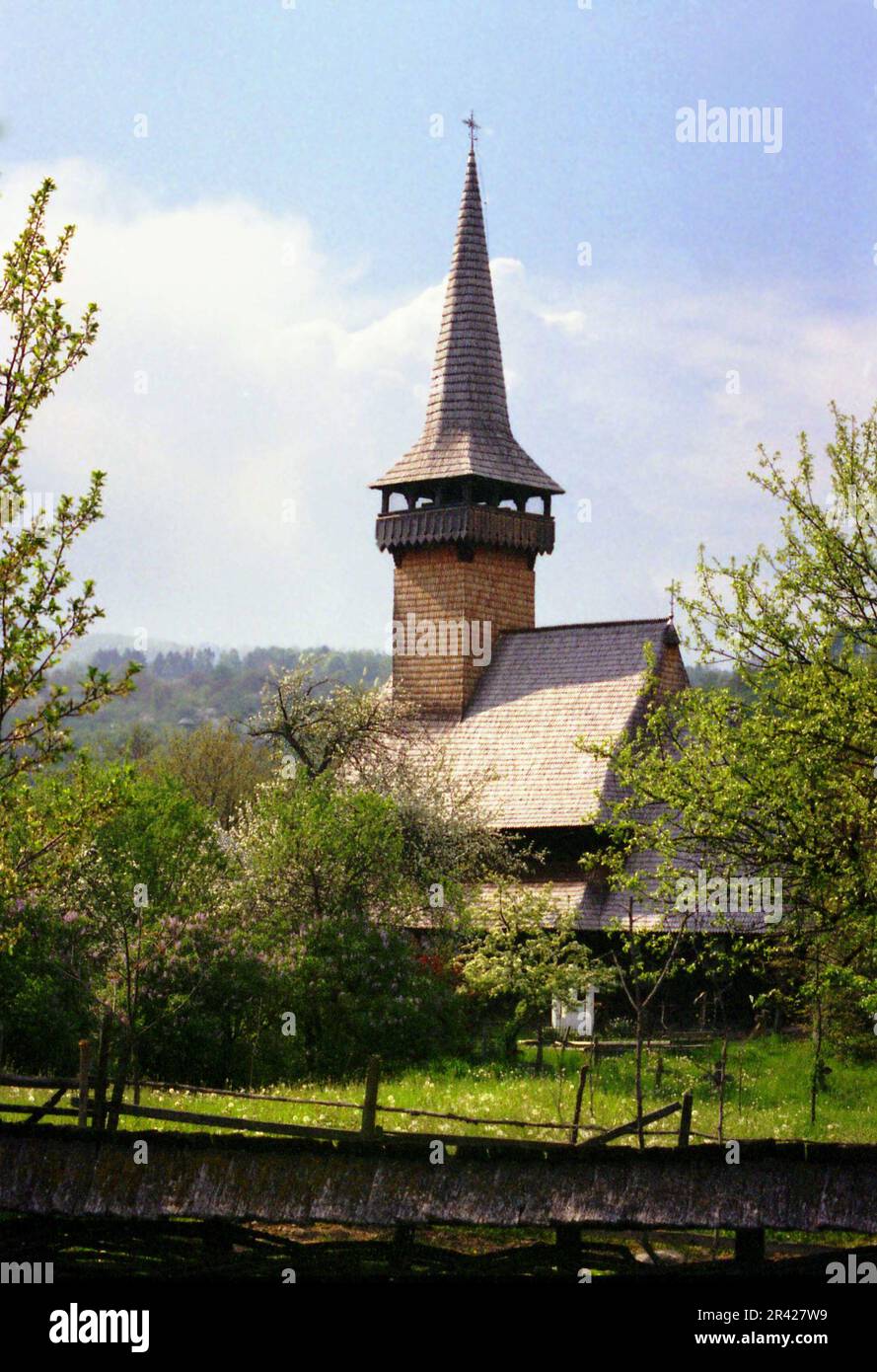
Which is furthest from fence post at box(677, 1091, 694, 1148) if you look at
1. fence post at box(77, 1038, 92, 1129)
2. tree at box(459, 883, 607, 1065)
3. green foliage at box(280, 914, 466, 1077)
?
green foliage at box(280, 914, 466, 1077)

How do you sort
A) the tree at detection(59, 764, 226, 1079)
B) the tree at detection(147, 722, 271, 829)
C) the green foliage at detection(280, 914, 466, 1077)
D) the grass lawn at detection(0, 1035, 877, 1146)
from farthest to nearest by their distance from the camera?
1. the tree at detection(147, 722, 271, 829)
2. the green foliage at detection(280, 914, 466, 1077)
3. the tree at detection(59, 764, 226, 1079)
4. the grass lawn at detection(0, 1035, 877, 1146)

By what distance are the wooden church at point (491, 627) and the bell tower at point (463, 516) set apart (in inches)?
1.7

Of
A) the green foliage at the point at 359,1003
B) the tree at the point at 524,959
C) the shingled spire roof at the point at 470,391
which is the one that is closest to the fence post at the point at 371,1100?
the green foliage at the point at 359,1003

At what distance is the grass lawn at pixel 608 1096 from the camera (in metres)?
22.8

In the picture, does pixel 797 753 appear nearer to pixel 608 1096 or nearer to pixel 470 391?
pixel 608 1096

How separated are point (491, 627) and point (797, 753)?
26.3 metres

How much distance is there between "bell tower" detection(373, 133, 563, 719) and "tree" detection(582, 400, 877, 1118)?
74.3ft

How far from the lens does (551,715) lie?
43656 millimetres

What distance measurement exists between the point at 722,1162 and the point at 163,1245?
181 inches

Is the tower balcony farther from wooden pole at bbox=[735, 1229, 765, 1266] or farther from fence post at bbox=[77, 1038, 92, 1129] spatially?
wooden pole at bbox=[735, 1229, 765, 1266]

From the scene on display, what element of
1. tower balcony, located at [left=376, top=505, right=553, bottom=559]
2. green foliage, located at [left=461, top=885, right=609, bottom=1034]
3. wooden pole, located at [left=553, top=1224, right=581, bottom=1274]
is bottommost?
wooden pole, located at [left=553, top=1224, right=581, bottom=1274]

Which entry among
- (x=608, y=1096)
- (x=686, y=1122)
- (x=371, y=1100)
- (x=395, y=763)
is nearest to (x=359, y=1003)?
(x=608, y=1096)

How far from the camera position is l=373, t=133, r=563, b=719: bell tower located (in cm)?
4756

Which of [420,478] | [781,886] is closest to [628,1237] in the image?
[781,886]
